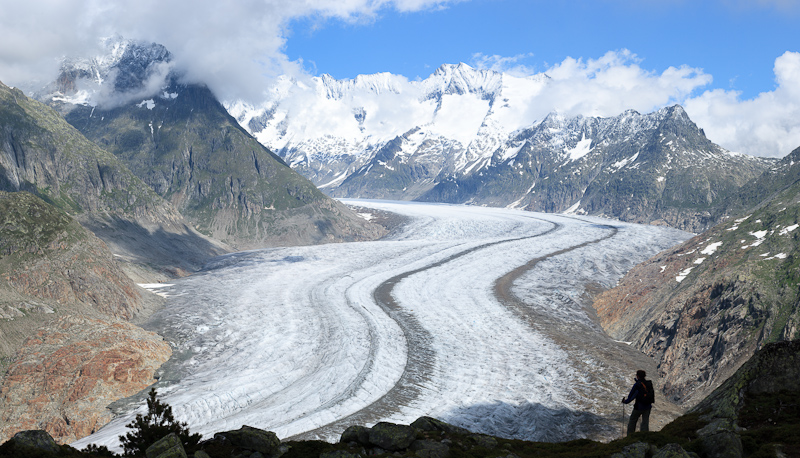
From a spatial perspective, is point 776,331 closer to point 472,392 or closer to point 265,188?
point 472,392

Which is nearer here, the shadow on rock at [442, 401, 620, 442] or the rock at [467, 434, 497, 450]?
the rock at [467, 434, 497, 450]

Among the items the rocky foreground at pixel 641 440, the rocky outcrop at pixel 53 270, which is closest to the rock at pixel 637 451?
the rocky foreground at pixel 641 440

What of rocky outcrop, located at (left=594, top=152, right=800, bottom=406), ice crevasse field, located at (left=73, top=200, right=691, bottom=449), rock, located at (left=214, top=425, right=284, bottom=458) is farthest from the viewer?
rocky outcrop, located at (left=594, top=152, right=800, bottom=406)

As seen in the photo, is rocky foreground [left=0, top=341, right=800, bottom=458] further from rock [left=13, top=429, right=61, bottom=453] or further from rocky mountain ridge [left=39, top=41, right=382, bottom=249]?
rocky mountain ridge [left=39, top=41, right=382, bottom=249]

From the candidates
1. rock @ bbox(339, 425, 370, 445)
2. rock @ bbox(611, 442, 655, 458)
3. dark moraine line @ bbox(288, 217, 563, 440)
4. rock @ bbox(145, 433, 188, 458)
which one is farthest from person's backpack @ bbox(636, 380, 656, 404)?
dark moraine line @ bbox(288, 217, 563, 440)

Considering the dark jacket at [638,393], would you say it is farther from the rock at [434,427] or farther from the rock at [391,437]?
the rock at [391,437]

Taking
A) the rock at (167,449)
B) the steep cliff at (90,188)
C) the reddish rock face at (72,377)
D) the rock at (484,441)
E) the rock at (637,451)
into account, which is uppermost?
the steep cliff at (90,188)

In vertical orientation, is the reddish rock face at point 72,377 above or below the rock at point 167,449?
below

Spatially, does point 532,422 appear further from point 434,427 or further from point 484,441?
point 484,441
